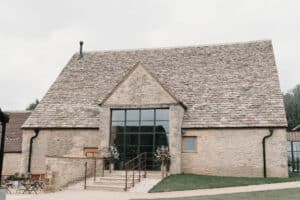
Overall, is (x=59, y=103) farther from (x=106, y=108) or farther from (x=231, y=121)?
(x=231, y=121)

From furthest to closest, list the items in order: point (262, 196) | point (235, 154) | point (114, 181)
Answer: point (235, 154)
point (114, 181)
point (262, 196)

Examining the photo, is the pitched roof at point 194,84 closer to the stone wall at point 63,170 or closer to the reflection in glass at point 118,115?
the reflection in glass at point 118,115

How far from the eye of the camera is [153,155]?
68.8 ft

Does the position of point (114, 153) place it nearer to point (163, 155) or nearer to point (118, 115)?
point (118, 115)

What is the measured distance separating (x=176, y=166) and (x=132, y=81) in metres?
5.17

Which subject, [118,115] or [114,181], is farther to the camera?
[118,115]

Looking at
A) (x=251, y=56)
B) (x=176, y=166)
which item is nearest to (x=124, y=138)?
(x=176, y=166)

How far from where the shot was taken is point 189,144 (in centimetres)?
2153

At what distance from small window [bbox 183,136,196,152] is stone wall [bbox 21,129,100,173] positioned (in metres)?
4.97

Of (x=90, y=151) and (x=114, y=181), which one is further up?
(x=90, y=151)

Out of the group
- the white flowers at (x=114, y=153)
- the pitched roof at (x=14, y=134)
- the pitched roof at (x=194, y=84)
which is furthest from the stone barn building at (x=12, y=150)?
the white flowers at (x=114, y=153)

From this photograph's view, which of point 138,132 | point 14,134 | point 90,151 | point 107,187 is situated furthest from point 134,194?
point 14,134

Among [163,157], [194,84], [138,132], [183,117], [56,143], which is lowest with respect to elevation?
[163,157]

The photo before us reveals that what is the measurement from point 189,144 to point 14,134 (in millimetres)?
13550
